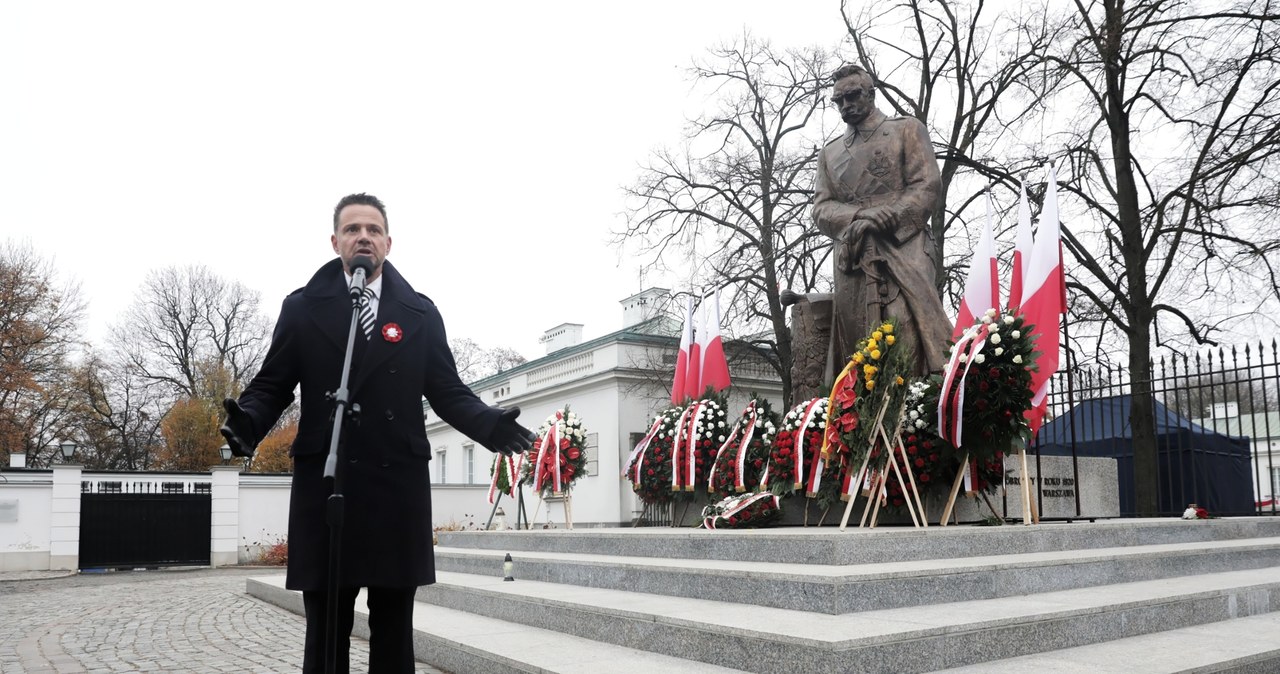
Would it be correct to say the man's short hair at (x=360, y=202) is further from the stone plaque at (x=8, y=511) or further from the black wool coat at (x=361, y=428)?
the stone plaque at (x=8, y=511)

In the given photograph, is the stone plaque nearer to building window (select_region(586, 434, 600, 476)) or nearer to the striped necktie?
building window (select_region(586, 434, 600, 476))

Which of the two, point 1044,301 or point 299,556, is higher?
point 1044,301

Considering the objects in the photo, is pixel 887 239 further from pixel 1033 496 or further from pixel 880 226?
pixel 1033 496

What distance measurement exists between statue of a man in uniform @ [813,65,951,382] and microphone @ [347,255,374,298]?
254 inches

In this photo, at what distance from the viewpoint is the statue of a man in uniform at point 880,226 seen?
886cm

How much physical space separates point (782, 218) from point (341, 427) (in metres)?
18.8

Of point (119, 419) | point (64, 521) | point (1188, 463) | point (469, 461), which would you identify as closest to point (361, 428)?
point (1188, 463)

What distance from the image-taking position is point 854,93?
930 cm

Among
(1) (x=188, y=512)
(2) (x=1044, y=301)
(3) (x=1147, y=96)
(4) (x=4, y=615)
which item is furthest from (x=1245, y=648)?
(1) (x=188, y=512)

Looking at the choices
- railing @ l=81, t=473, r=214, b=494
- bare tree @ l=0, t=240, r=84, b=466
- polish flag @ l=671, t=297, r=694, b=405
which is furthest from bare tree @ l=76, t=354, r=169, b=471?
polish flag @ l=671, t=297, r=694, b=405

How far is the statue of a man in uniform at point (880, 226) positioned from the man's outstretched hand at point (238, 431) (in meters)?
6.79

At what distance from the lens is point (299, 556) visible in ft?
9.50

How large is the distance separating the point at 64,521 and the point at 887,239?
21.2 meters

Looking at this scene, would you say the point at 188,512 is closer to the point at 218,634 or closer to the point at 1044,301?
the point at 218,634
